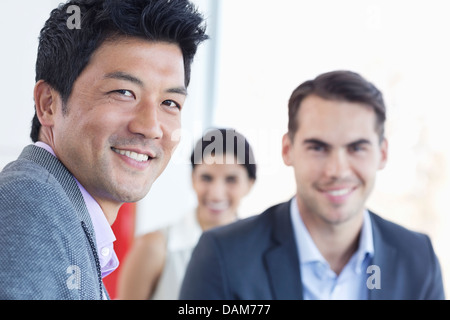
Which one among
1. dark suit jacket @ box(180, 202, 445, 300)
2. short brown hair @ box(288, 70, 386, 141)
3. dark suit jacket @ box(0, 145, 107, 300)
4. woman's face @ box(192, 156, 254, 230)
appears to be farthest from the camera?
woman's face @ box(192, 156, 254, 230)

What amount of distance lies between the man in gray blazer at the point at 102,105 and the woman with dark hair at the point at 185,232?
0.63m

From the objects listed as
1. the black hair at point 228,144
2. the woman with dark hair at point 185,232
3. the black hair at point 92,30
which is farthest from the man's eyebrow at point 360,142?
the woman with dark hair at point 185,232

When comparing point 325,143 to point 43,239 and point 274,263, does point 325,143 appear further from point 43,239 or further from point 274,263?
point 43,239

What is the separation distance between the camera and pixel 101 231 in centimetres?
41

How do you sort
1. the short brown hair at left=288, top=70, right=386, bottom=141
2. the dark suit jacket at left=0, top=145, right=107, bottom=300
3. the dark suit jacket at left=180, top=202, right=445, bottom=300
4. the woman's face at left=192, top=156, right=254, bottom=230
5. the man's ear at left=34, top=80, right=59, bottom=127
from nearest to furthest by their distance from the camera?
the dark suit jacket at left=0, top=145, right=107, bottom=300, the man's ear at left=34, top=80, right=59, bottom=127, the short brown hair at left=288, top=70, right=386, bottom=141, the dark suit jacket at left=180, top=202, right=445, bottom=300, the woman's face at left=192, top=156, right=254, bottom=230

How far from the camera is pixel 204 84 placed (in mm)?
576

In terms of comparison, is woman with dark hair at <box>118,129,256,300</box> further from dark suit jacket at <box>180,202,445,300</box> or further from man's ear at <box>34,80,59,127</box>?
man's ear at <box>34,80,59,127</box>

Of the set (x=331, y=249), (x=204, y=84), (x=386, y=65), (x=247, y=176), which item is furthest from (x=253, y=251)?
(x=386, y=65)

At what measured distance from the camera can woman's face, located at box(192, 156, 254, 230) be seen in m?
1.06

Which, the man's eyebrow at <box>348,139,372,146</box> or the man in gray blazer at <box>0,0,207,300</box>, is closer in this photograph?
the man in gray blazer at <box>0,0,207,300</box>

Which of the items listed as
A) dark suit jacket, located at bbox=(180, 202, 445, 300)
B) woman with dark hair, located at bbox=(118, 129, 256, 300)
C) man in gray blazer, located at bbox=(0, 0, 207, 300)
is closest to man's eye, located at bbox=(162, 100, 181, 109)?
man in gray blazer, located at bbox=(0, 0, 207, 300)

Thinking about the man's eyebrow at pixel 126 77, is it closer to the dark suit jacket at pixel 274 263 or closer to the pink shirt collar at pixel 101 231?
the pink shirt collar at pixel 101 231

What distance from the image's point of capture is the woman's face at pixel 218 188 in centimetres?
106

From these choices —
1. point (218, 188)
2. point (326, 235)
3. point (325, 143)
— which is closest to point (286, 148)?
point (325, 143)
